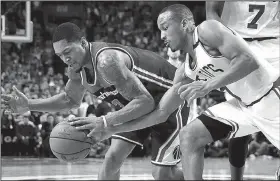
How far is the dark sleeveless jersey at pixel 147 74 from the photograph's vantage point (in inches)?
159

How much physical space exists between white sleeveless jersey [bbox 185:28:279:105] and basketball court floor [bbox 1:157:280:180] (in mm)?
2950

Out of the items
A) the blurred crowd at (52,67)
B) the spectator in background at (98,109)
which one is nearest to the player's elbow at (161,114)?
the blurred crowd at (52,67)

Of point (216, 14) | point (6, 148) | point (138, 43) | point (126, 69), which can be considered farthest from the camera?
point (138, 43)

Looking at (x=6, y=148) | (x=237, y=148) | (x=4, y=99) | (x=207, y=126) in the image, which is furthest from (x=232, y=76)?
(x=6, y=148)

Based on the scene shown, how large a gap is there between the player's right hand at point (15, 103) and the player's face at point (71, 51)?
2.01 ft

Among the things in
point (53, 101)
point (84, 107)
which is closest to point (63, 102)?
point (53, 101)

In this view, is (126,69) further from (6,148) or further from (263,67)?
(6,148)

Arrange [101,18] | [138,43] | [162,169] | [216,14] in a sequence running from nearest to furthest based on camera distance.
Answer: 1. [216,14]
2. [162,169]
3. [138,43]
4. [101,18]

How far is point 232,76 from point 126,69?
77 centimetres

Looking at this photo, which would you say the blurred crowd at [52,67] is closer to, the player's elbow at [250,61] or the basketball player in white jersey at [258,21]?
the basketball player in white jersey at [258,21]

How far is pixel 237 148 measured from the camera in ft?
13.8

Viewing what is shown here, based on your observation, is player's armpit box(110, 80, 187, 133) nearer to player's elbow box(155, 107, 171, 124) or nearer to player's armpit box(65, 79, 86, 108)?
player's elbow box(155, 107, 171, 124)

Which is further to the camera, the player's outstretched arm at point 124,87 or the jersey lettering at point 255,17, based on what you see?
Result: the jersey lettering at point 255,17

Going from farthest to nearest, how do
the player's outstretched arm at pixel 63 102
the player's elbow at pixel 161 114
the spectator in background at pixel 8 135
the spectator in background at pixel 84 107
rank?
the spectator in background at pixel 8 135, the spectator in background at pixel 84 107, the player's outstretched arm at pixel 63 102, the player's elbow at pixel 161 114
